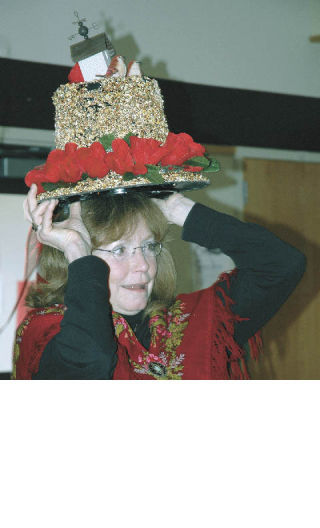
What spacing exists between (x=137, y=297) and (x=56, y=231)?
23cm

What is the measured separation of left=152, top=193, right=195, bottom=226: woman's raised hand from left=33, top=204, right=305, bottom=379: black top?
0.02m

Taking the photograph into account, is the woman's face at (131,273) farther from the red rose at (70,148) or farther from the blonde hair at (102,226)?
the red rose at (70,148)

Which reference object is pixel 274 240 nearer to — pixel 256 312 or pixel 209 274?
pixel 256 312

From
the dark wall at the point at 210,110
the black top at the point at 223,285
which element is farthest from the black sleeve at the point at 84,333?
the dark wall at the point at 210,110

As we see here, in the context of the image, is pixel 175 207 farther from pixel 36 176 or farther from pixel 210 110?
pixel 210 110

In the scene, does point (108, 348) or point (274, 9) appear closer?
point (108, 348)

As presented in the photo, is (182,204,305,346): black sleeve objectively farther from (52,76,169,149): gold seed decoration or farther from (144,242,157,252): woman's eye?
(52,76,169,149): gold seed decoration

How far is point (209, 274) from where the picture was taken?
9.78ft

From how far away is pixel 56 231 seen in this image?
3.76 feet

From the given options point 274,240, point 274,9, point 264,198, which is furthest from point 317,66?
point 274,240

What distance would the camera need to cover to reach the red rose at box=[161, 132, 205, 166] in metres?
1.13

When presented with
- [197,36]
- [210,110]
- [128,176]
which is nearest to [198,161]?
[128,176]

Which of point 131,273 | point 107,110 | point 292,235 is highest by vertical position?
point 107,110
